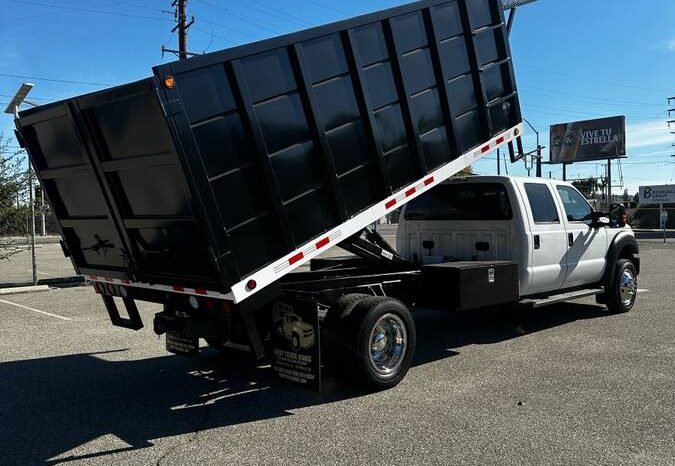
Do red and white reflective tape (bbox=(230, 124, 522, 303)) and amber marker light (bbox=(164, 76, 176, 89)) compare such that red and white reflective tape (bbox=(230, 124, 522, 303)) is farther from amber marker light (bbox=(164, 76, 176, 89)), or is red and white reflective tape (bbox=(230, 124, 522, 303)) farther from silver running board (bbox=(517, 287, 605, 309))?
silver running board (bbox=(517, 287, 605, 309))

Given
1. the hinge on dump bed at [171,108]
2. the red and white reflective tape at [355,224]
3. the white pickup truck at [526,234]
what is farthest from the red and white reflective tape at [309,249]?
the white pickup truck at [526,234]

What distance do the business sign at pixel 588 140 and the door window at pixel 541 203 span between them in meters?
53.8

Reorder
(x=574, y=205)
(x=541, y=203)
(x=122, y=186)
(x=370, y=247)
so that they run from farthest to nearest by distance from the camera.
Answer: (x=574, y=205) → (x=541, y=203) → (x=370, y=247) → (x=122, y=186)

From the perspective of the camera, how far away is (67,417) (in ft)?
16.7

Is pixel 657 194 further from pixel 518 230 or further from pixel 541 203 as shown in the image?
pixel 518 230

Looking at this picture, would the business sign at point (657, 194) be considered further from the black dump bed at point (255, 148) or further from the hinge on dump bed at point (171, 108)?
the hinge on dump bed at point (171, 108)

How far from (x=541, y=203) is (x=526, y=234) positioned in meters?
0.84

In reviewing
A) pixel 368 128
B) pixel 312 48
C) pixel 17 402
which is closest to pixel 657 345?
pixel 368 128

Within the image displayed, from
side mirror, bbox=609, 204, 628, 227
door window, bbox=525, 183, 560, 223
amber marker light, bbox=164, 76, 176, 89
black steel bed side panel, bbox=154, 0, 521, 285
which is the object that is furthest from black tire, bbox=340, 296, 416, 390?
side mirror, bbox=609, 204, 628, 227

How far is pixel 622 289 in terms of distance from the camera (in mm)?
9328

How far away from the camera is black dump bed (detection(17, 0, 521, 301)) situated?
4.41 metres

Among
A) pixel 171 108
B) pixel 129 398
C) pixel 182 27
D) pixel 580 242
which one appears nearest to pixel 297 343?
pixel 129 398

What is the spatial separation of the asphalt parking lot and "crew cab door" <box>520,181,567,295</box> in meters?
0.75

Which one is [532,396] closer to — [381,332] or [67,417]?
[381,332]
